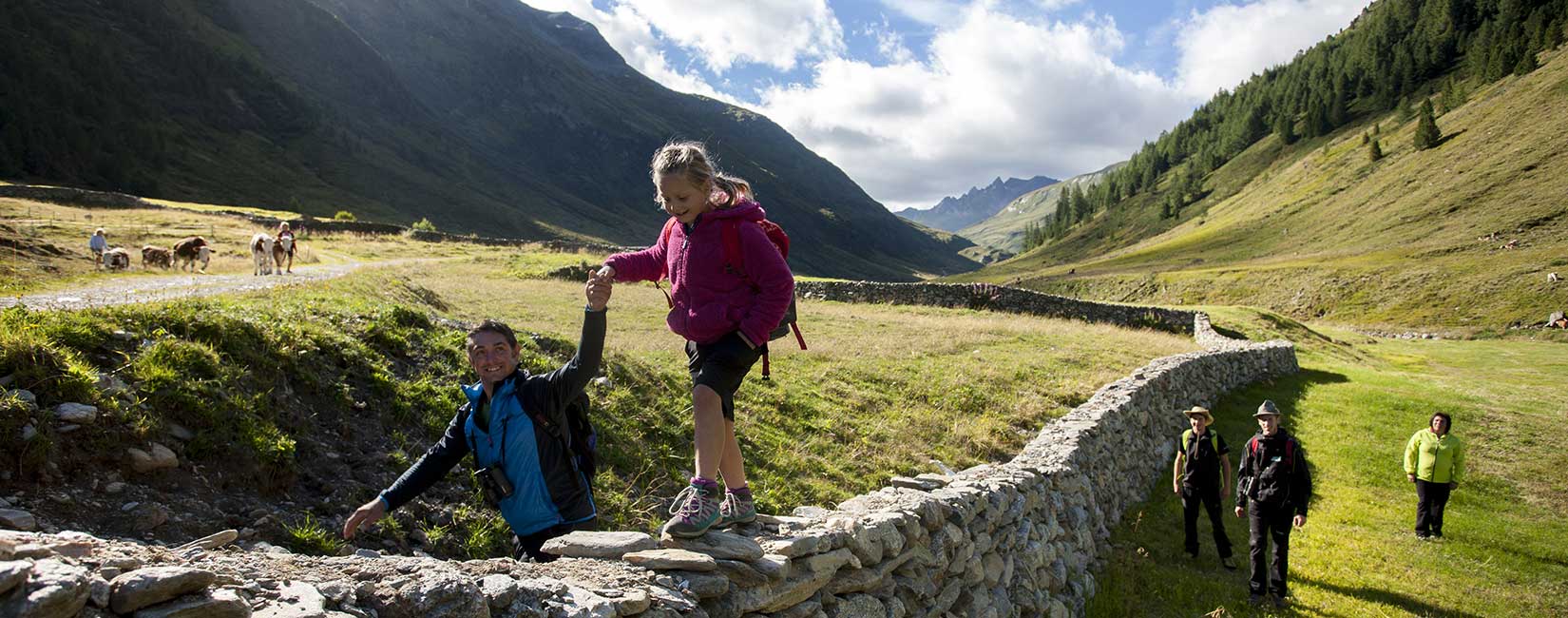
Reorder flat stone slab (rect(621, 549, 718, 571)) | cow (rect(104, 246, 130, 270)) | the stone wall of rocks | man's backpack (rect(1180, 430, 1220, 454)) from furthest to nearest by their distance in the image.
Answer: the stone wall of rocks, cow (rect(104, 246, 130, 270)), man's backpack (rect(1180, 430, 1220, 454)), flat stone slab (rect(621, 549, 718, 571))

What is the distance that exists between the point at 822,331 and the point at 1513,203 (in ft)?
248

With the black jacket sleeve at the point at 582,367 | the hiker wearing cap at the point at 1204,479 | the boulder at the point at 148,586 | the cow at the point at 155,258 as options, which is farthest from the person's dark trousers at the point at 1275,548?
the cow at the point at 155,258

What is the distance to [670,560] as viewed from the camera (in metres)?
3.95

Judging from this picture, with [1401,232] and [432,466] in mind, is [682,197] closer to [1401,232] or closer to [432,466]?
[432,466]

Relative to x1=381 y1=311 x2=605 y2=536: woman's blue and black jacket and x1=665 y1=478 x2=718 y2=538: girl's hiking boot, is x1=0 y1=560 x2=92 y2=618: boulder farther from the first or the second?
x1=665 y1=478 x2=718 y2=538: girl's hiking boot

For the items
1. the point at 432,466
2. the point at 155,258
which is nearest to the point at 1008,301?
the point at 155,258

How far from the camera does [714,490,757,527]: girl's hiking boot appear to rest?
4.56 meters

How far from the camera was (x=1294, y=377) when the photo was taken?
25922 millimetres

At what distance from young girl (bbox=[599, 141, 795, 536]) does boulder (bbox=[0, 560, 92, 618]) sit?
2.51m

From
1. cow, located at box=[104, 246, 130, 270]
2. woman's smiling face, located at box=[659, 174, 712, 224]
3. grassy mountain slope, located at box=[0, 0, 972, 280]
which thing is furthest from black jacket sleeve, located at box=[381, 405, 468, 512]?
grassy mountain slope, located at box=[0, 0, 972, 280]

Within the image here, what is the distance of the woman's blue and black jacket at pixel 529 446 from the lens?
4.04 m

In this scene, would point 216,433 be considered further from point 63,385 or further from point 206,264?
point 206,264

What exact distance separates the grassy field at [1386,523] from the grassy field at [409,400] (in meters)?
3.26

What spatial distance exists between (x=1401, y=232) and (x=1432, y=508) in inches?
3084
